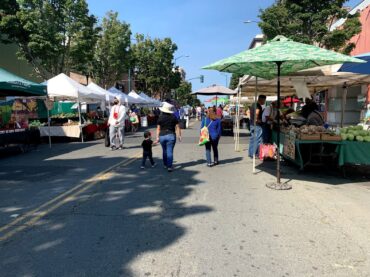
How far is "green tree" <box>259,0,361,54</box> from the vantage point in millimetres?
21219

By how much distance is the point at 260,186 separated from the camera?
7957mm

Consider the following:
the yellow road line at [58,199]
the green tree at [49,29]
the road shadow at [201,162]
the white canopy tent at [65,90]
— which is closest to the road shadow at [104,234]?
the yellow road line at [58,199]

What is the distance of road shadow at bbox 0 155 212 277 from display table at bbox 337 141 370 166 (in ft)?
11.3

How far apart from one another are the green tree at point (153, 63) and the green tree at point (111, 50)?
13.1 m

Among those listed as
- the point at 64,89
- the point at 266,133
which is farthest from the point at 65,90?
the point at 266,133

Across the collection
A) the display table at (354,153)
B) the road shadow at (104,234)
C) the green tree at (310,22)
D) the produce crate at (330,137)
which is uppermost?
the green tree at (310,22)

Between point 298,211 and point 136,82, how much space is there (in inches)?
2098

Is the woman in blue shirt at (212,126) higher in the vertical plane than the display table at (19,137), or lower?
higher

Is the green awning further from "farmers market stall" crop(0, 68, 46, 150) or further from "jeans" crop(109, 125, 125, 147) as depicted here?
"farmers market stall" crop(0, 68, 46, 150)

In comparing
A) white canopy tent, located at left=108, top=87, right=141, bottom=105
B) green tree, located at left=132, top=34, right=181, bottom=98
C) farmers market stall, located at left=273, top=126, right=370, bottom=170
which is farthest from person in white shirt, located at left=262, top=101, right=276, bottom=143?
green tree, located at left=132, top=34, right=181, bottom=98

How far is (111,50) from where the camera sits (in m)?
36.7

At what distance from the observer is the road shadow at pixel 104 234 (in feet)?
13.1

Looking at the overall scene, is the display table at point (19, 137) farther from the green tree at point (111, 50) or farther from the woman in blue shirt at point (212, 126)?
the green tree at point (111, 50)

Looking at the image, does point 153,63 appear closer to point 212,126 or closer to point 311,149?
point 212,126
